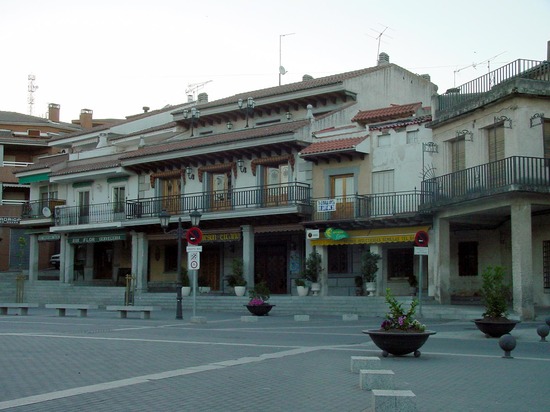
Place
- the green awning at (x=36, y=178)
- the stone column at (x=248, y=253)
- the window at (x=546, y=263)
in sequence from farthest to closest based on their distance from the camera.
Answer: the green awning at (x=36, y=178), the stone column at (x=248, y=253), the window at (x=546, y=263)

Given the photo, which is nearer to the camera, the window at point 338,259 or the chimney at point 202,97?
the window at point 338,259

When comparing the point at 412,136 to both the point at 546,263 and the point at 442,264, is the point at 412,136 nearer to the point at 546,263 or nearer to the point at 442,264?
the point at 442,264

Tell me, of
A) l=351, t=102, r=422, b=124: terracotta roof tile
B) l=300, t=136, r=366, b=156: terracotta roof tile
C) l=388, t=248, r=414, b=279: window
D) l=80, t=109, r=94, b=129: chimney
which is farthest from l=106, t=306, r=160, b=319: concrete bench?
l=80, t=109, r=94, b=129: chimney

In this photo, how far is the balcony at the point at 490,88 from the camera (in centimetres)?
2309

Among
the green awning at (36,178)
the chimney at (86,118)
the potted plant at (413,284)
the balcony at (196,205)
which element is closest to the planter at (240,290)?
the balcony at (196,205)

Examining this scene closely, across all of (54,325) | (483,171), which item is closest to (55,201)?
(54,325)

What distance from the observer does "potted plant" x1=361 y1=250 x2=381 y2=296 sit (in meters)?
30.5

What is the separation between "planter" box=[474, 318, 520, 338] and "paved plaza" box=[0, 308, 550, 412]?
1.03 feet

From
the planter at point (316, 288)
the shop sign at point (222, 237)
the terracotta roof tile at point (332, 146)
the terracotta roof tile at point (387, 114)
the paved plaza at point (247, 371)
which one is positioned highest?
the terracotta roof tile at point (387, 114)

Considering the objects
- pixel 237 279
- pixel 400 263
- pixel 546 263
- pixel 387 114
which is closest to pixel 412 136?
pixel 387 114

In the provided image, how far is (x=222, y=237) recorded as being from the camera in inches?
1425

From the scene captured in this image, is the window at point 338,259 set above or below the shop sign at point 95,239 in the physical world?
below

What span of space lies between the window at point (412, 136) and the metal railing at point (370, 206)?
2104 millimetres

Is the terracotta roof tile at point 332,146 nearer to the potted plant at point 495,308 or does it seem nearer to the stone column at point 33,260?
the potted plant at point 495,308
